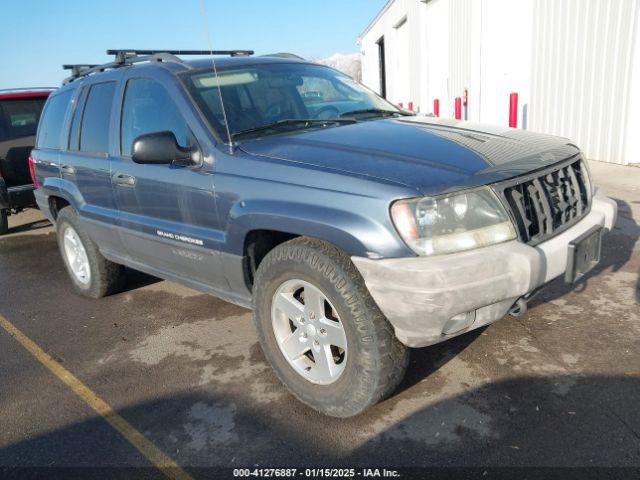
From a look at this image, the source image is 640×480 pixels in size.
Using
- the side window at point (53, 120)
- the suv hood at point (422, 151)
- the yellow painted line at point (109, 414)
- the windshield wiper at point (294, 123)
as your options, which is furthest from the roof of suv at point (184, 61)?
the yellow painted line at point (109, 414)

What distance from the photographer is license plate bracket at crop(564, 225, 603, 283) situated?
2.67 m

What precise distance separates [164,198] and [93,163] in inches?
43.6

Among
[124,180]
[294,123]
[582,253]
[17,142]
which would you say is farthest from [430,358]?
[17,142]

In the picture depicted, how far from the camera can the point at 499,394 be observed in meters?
2.85

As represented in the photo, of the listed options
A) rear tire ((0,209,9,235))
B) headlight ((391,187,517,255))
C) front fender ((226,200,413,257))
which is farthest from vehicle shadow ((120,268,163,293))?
rear tire ((0,209,9,235))

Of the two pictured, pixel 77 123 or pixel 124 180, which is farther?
pixel 77 123

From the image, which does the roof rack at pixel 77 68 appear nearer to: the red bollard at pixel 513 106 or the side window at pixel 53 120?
the side window at pixel 53 120

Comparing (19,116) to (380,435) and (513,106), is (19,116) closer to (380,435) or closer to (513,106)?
(513,106)

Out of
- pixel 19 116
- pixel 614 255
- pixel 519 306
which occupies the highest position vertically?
pixel 19 116

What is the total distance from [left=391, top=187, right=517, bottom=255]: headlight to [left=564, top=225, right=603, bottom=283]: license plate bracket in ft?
1.30

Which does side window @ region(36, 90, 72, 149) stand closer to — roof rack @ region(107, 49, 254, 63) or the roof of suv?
the roof of suv

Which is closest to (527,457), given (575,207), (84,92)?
(575,207)

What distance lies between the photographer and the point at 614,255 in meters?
4.70

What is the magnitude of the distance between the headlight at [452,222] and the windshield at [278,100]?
3.94 ft
